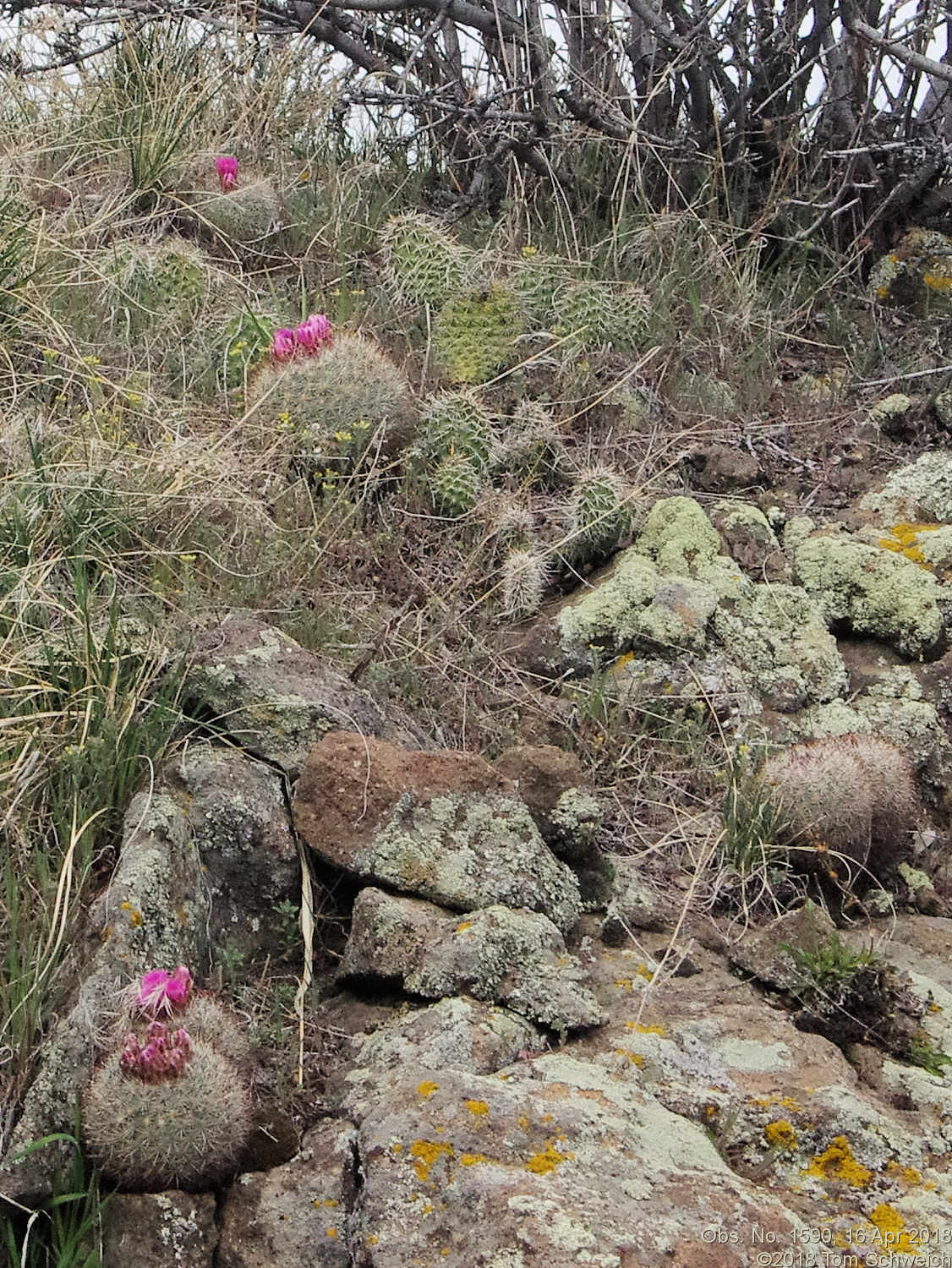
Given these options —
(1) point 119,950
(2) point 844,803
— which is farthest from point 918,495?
(1) point 119,950

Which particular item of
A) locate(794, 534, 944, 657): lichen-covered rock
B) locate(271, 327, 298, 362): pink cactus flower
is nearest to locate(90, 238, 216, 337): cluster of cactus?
locate(271, 327, 298, 362): pink cactus flower

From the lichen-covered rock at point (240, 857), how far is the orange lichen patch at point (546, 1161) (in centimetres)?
85

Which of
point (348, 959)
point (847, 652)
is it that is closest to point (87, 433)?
point (348, 959)

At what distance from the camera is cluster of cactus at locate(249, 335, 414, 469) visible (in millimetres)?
4367

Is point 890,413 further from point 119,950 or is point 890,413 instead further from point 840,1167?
point 119,950

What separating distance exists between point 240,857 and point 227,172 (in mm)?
3728

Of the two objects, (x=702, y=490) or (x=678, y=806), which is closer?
(x=678, y=806)

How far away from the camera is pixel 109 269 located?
5.01 m

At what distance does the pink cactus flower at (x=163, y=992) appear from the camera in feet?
7.59

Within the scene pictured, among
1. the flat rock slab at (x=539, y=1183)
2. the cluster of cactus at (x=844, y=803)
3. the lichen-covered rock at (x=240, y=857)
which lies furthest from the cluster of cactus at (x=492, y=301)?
the flat rock slab at (x=539, y=1183)

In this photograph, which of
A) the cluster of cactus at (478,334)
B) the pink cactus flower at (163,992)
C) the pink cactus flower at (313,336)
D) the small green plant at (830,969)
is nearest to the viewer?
the pink cactus flower at (163,992)

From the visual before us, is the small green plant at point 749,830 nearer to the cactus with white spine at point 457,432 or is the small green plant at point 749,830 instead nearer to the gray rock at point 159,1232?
the gray rock at point 159,1232

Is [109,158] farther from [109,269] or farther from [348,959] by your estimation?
[348,959]

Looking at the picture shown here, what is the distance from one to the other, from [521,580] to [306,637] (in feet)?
2.60
